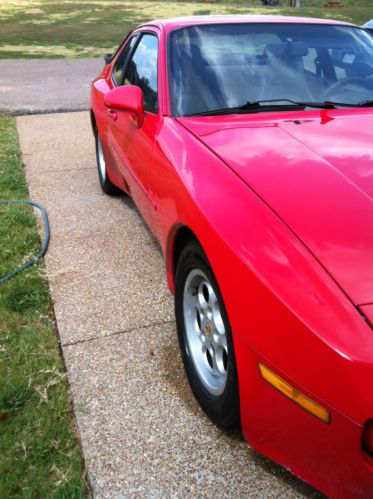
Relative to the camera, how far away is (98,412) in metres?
2.21

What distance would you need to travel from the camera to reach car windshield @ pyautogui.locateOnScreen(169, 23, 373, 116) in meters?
2.71

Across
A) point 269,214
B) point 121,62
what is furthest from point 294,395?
point 121,62

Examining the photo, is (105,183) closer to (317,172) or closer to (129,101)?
(129,101)

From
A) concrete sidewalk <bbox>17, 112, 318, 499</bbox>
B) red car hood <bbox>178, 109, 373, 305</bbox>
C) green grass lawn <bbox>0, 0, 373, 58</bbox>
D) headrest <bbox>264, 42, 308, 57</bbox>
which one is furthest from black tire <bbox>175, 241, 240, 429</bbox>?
green grass lawn <bbox>0, 0, 373, 58</bbox>

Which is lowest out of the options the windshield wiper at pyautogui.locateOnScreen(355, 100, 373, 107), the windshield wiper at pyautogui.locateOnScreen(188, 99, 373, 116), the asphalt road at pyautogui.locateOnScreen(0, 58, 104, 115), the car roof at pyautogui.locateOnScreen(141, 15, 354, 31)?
the asphalt road at pyautogui.locateOnScreen(0, 58, 104, 115)

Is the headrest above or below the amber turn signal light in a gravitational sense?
above

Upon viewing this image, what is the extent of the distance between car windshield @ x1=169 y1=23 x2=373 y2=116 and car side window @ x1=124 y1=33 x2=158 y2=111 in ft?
0.56

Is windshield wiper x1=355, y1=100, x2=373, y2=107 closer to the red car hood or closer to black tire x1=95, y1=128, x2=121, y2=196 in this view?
the red car hood

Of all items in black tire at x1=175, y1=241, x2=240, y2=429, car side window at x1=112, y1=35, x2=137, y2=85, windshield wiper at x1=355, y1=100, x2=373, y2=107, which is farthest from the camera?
car side window at x1=112, y1=35, x2=137, y2=85

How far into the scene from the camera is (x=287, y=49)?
2.98 meters

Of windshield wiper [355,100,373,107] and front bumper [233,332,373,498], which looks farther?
windshield wiper [355,100,373,107]

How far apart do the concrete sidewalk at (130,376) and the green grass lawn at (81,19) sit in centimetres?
1147

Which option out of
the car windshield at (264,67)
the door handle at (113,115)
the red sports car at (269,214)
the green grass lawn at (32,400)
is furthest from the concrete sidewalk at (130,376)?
the car windshield at (264,67)

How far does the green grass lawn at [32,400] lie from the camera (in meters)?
1.89
